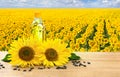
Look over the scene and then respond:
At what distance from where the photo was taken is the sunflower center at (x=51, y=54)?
1289mm

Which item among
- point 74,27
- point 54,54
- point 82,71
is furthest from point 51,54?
point 74,27

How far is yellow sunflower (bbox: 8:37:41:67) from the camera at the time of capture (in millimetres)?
1277

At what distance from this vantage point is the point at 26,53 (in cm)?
129

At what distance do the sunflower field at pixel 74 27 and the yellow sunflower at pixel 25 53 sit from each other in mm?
1910

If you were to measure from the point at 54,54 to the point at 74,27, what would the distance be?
2526 millimetres

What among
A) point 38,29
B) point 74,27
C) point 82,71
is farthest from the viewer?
point 74,27

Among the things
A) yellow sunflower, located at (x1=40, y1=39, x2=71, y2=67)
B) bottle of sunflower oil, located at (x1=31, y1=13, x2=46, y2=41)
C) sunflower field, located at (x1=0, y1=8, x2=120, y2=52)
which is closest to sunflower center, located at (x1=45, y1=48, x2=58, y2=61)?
yellow sunflower, located at (x1=40, y1=39, x2=71, y2=67)

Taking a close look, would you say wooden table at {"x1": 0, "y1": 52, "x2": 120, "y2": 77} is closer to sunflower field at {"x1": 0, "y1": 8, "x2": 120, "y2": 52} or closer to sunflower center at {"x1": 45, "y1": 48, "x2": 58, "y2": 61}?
sunflower center at {"x1": 45, "y1": 48, "x2": 58, "y2": 61}

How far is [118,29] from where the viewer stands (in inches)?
142

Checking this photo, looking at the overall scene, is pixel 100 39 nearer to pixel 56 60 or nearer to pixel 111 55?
pixel 111 55

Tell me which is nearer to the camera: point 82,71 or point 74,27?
point 82,71

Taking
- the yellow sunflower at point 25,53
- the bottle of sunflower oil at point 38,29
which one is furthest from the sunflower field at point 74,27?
the yellow sunflower at point 25,53

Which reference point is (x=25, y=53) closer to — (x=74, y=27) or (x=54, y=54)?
(x=54, y=54)

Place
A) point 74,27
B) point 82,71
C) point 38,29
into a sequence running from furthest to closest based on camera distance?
point 74,27 < point 38,29 < point 82,71
